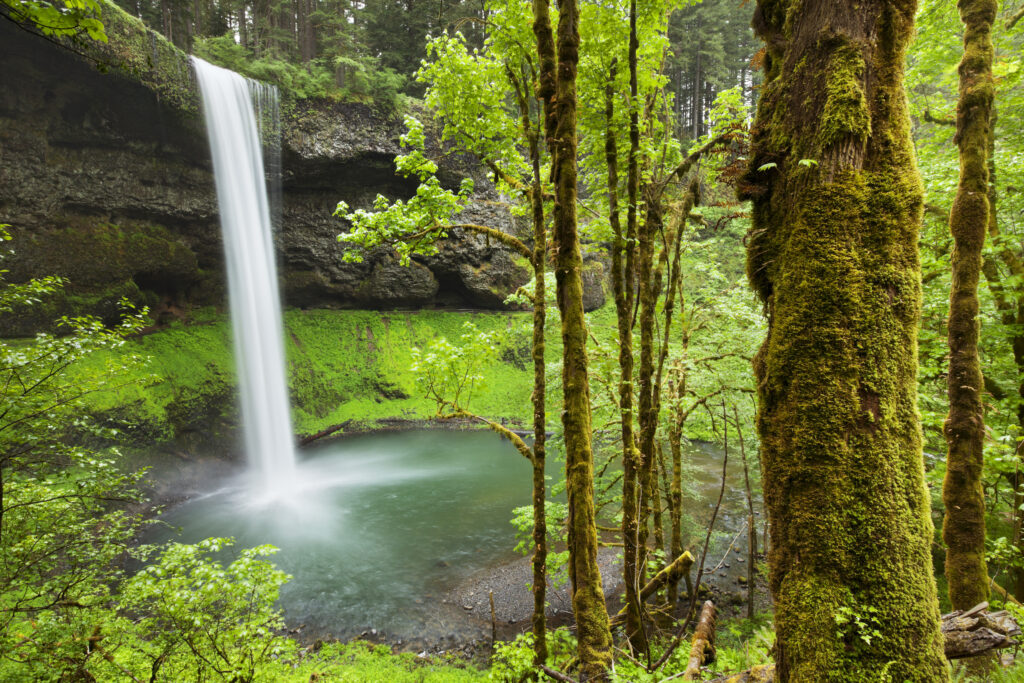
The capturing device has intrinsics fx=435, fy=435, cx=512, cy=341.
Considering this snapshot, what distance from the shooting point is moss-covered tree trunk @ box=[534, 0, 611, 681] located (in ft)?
9.32

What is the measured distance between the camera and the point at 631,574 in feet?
11.8

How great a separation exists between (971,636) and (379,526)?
10629 mm

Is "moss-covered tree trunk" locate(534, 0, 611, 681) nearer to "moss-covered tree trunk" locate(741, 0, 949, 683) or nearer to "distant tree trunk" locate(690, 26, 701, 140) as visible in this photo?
"moss-covered tree trunk" locate(741, 0, 949, 683)

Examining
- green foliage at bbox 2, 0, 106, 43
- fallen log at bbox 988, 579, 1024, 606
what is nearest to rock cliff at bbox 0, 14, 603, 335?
green foliage at bbox 2, 0, 106, 43

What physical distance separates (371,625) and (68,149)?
16.8 meters

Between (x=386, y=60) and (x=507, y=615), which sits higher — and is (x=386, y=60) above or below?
above

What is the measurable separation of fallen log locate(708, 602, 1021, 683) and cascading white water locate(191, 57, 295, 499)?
47.8ft

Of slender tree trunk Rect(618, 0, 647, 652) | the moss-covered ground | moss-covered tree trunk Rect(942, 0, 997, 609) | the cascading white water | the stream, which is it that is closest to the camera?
moss-covered tree trunk Rect(942, 0, 997, 609)

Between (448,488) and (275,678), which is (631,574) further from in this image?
(448,488)

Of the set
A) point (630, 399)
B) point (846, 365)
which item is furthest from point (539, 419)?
point (846, 365)

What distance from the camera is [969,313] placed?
9.93 ft

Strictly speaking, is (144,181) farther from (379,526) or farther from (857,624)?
(857,624)

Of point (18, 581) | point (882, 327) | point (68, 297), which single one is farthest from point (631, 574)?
point (68, 297)

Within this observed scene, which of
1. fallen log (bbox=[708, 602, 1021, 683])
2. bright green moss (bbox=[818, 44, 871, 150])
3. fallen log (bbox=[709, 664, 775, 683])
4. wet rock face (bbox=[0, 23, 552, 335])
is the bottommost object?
fallen log (bbox=[709, 664, 775, 683])
